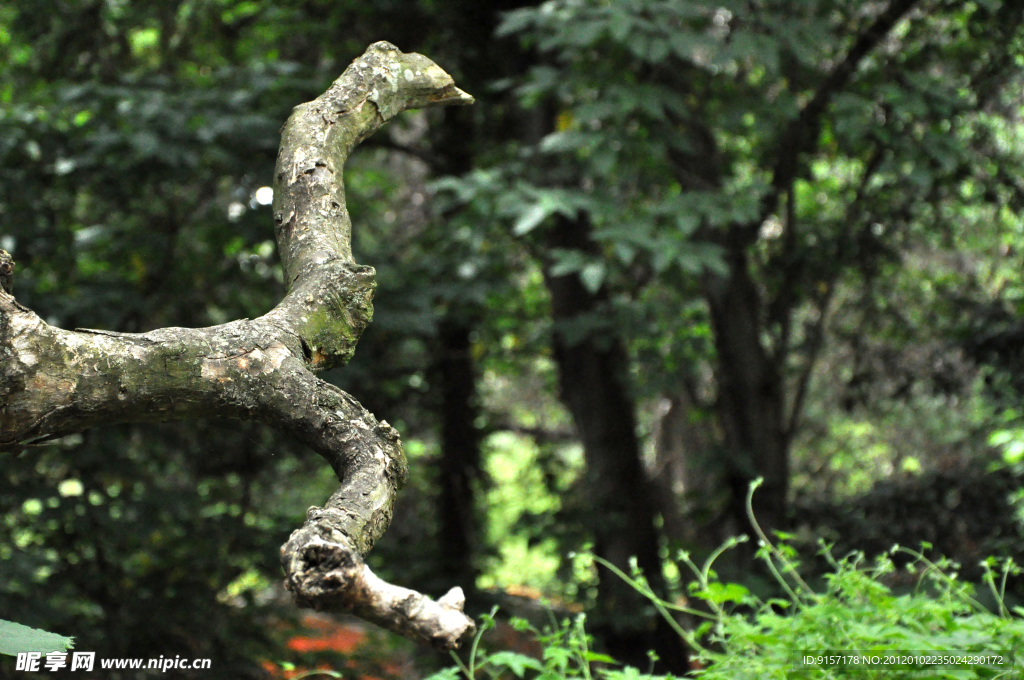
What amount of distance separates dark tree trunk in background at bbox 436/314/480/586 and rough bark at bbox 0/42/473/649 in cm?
361

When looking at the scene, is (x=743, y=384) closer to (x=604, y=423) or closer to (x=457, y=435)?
(x=604, y=423)

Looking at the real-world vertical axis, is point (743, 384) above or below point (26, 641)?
above

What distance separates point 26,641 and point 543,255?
11.8ft

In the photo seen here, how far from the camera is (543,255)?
4.51 m

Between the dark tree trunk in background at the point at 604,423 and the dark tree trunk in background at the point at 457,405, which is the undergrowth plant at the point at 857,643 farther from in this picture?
the dark tree trunk in background at the point at 457,405

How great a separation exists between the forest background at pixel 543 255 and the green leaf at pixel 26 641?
2061 mm

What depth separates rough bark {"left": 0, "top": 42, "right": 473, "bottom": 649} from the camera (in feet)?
2.71

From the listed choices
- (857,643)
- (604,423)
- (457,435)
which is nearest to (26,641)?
(857,643)

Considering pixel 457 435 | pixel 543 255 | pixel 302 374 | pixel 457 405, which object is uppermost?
pixel 543 255

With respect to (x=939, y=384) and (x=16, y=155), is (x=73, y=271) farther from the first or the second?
(x=939, y=384)

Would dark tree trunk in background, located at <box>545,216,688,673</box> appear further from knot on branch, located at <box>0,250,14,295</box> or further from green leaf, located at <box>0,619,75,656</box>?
knot on branch, located at <box>0,250,14,295</box>

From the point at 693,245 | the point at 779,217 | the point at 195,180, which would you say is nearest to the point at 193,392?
the point at 693,245

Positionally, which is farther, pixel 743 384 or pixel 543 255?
pixel 543 255

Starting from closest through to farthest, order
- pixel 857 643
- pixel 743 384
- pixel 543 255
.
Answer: pixel 857 643 < pixel 743 384 < pixel 543 255
